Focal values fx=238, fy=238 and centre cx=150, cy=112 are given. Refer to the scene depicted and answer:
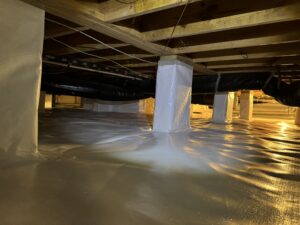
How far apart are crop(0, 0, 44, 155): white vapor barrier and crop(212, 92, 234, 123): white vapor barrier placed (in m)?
3.48

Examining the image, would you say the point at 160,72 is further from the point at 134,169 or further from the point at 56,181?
the point at 56,181

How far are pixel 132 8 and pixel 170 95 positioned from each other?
1.27 metres

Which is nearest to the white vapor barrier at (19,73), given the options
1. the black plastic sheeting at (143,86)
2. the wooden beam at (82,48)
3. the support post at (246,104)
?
the wooden beam at (82,48)

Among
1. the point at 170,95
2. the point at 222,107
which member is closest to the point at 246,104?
the point at 222,107

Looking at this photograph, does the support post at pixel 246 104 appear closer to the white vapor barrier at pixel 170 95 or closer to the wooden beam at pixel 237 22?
the white vapor barrier at pixel 170 95

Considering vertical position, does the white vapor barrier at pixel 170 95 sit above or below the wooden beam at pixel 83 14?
below

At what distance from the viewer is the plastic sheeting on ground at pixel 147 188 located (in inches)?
27.9

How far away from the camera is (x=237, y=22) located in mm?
1726

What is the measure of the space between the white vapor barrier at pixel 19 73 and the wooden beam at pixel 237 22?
102 centimetres

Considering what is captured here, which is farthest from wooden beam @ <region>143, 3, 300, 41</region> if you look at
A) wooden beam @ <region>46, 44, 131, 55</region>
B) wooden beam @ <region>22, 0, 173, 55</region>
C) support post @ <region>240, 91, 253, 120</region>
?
support post @ <region>240, 91, 253, 120</region>

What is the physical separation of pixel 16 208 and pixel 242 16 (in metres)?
1.73

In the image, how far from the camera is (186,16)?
193 centimetres

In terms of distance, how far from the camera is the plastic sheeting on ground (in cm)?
71

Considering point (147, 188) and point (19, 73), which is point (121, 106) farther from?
point (147, 188)
